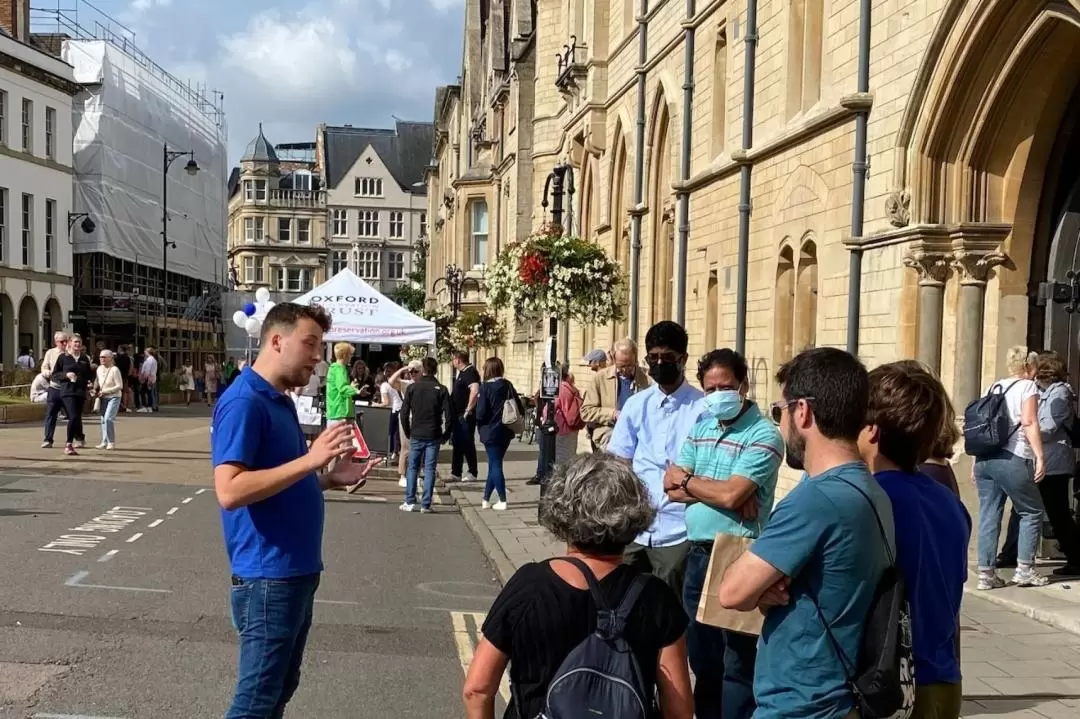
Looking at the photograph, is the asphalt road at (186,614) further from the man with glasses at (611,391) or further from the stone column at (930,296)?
the stone column at (930,296)

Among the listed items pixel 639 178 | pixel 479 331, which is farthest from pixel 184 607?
pixel 479 331

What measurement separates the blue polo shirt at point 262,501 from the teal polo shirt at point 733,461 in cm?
172

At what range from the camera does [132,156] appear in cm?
4778

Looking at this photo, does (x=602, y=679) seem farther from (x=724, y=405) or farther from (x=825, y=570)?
(x=724, y=405)

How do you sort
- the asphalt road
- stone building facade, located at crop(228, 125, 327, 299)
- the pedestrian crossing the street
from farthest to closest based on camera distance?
stone building facade, located at crop(228, 125, 327, 299) → the pedestrian crossing the street → the asphalt road

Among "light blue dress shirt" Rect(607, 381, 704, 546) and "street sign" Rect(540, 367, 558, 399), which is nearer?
"light blue dress shirt" Rect(607, 381, 704, 546)

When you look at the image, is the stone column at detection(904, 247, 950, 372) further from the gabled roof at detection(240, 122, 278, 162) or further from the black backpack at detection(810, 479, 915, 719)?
the gabled roof at detection(240, 122, 278, 162)

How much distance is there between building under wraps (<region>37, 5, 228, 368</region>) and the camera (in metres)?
45.6

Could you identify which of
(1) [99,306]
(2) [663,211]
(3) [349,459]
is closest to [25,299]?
(1) [99,306]

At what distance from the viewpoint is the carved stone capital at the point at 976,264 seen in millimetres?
10203

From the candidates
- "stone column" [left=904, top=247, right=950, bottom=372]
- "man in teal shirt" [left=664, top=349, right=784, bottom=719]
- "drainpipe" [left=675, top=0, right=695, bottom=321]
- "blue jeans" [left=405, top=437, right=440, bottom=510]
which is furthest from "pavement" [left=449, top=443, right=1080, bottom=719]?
"drainpipe" [left=675, top=0, right=695, bottom=321]

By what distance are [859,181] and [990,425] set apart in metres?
3.60

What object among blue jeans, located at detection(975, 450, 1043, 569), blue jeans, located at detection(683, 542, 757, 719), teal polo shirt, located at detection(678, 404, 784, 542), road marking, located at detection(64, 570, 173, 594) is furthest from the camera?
blue jeans, located at detection(975, 450, 1043, 569)

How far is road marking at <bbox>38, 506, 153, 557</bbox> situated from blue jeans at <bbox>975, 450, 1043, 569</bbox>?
7.14 metres
